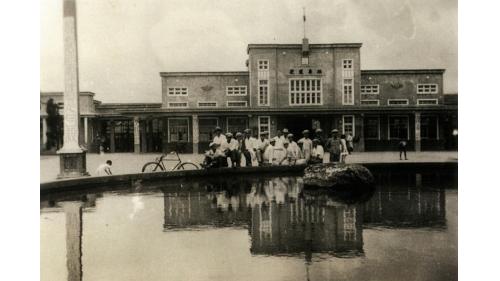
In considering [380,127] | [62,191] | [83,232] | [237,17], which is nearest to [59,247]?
[83,232]

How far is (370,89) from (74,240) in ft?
41.3

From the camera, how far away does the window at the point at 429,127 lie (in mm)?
13752

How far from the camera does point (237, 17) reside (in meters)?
8.54

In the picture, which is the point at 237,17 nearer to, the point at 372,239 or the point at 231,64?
the point at 231,64

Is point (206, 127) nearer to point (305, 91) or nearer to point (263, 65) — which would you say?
point (263, 65)

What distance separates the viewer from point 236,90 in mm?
16219

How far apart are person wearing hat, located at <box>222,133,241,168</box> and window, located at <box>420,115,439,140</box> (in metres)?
5.98

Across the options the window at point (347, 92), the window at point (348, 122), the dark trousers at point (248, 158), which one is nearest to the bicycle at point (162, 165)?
the dark trousers at point (248, 158)

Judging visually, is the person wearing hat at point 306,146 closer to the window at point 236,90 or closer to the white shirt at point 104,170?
the window at point 236,90

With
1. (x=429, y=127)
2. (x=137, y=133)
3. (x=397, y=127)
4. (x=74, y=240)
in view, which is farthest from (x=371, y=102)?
(x=74, y=240)

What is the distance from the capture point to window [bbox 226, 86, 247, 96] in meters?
15.4

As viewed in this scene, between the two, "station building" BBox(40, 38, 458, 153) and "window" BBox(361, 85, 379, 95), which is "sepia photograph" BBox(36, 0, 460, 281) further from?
"window" BBox(361, 85, 379, 95)

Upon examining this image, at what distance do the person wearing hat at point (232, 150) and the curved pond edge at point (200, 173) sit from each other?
0.22 m

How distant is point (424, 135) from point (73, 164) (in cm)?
1070
